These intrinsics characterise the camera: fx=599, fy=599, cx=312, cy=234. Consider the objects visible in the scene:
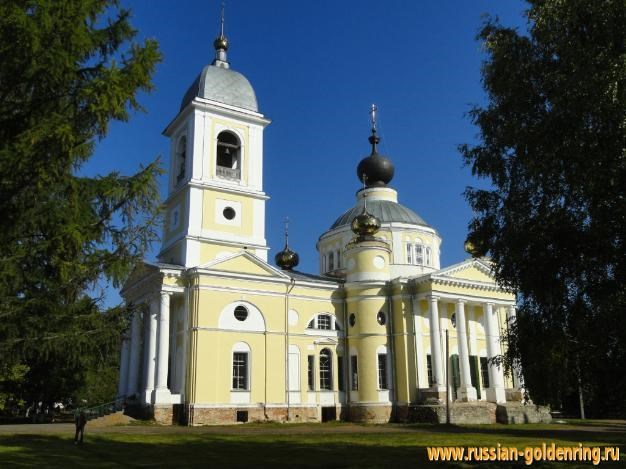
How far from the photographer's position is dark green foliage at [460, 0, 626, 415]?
1041 centimetres

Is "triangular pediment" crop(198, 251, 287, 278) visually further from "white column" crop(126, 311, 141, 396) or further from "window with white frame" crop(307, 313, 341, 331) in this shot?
"white column" crop(126, 311, 141, 396)

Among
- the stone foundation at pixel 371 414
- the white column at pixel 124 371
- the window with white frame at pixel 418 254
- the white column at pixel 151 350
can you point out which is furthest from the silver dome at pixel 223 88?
the stone foundation at pixel 371 414

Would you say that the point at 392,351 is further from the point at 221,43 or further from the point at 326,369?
the point at 221,43

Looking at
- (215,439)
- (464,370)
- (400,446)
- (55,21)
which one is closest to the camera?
(55,21)

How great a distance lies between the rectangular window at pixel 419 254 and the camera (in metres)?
36.8

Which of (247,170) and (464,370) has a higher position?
(247,170)

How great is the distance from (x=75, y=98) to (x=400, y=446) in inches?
468

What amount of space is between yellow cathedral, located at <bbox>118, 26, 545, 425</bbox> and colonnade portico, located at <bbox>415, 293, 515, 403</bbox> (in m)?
0.07

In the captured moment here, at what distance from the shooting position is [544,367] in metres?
11.5

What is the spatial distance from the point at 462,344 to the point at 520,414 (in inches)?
171

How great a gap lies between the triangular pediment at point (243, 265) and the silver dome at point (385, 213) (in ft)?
33.5

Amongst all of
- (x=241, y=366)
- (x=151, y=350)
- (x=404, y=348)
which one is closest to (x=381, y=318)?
(x=404, y=348)

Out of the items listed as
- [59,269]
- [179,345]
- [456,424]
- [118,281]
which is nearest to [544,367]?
[118,281]

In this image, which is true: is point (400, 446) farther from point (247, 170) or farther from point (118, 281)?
point (247, 170)
